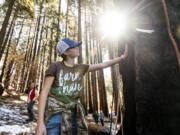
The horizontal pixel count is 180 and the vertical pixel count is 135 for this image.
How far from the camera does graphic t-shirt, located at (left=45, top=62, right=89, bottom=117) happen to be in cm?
239

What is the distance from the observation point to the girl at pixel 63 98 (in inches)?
92.4

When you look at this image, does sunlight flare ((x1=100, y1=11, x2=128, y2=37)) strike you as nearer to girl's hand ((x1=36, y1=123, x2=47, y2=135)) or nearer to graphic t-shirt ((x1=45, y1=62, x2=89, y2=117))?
graphic t-shirt ((x1=45, y1=62, x2=89, y2=117))

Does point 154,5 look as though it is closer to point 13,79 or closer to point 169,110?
point 169,110

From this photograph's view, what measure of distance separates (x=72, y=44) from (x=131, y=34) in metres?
0.64

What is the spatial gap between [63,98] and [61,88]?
0.10 metres

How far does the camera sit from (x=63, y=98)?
242 cm

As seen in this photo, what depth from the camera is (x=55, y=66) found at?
7.92 feet

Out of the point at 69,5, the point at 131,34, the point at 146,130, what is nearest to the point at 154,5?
the point at 131,34

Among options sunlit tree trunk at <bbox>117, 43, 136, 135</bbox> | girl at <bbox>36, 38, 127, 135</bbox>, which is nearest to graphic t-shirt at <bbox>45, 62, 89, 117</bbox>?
girl at <bbox>36, 38, 127, 135</bbox>

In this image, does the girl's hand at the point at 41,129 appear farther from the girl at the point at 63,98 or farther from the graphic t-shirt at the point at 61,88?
the graphic t-shirt at the point at 61,88

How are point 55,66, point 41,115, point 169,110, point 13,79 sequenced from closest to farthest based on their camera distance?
1. point 169,110
2. point 41,115
3. point 55,66
4. point 13,79

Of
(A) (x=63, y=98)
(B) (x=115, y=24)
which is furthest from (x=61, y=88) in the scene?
(B) (x=115, y=24)

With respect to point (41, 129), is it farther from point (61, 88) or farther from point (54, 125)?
point (61, 88)

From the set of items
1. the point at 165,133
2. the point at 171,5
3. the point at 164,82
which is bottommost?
the point at 165,133
